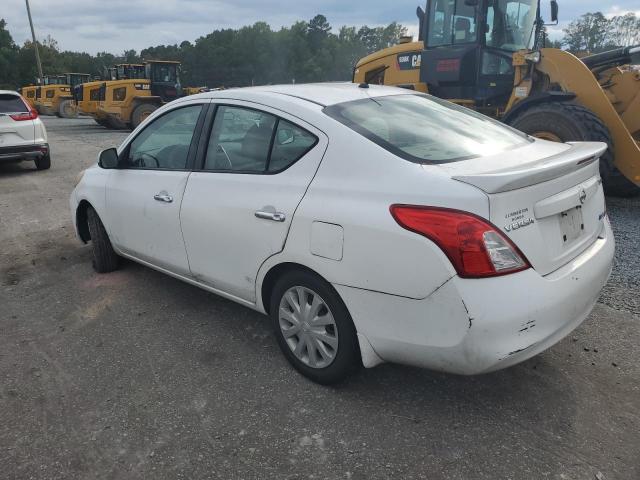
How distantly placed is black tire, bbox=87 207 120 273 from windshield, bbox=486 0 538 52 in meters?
6.58

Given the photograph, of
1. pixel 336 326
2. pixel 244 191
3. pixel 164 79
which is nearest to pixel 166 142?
pixel 244 191

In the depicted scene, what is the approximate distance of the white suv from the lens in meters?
10.2

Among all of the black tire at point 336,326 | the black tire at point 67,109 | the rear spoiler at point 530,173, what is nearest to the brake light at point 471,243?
the rear spoiler at point 530,173

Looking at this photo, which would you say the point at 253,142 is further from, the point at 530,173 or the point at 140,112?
the point at 140,112

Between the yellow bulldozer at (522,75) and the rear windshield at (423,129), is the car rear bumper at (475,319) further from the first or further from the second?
the yellow bulldozer at (522,75)

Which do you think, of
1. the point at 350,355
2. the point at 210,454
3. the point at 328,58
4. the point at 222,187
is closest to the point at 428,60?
the point at 222,187

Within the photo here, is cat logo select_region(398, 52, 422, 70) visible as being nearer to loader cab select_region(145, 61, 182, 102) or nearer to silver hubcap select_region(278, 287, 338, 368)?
silver hubcap select_region(278, 287, 338, 368)

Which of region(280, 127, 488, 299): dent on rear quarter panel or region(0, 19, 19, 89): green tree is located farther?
region(0, 19, 19, 89): green tree

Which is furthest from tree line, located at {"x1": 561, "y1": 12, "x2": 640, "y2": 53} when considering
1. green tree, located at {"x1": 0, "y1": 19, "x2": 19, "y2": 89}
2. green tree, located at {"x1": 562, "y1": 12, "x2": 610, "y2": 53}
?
green tree, located at {"x1": 0, "y1": 19, "x2": 19, "y2": 89}

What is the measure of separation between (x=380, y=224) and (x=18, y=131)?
34.0 ft

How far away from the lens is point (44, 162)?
36.2ft

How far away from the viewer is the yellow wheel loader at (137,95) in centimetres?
2044

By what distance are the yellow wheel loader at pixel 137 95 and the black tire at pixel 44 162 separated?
976 cm

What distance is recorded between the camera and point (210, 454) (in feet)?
7.79
